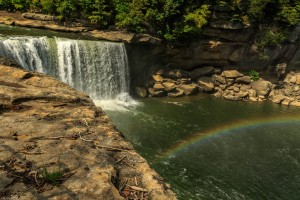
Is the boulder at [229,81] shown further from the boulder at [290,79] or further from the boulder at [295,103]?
the boulder at [295,103]

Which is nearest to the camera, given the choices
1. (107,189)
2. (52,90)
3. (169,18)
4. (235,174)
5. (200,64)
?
(107,189)

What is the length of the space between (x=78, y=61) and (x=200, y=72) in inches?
426

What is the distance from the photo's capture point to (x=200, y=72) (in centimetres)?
2825

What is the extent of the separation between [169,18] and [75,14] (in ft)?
25.8

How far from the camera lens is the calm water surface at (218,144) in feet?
48.0

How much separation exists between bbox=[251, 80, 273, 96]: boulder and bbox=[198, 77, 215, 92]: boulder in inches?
152

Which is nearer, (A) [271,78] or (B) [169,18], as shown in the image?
(B) [169,18]

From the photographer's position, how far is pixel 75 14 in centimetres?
2731

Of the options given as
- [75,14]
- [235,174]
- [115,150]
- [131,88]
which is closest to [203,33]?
[131,88]

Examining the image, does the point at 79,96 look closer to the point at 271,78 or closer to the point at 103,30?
the point at 103,30

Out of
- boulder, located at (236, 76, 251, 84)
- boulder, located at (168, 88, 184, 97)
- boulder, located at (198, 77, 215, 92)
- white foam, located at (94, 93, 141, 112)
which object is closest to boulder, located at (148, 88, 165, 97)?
boulder, located at (168, 88, 184, 97)

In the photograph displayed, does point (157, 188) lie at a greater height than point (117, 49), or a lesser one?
greater

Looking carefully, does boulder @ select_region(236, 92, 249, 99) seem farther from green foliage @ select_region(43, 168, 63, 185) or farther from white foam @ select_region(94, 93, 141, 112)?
A: green foliage @ select_region(43, 168, 63, 185)

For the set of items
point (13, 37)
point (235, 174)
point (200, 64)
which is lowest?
point (235, 174)
